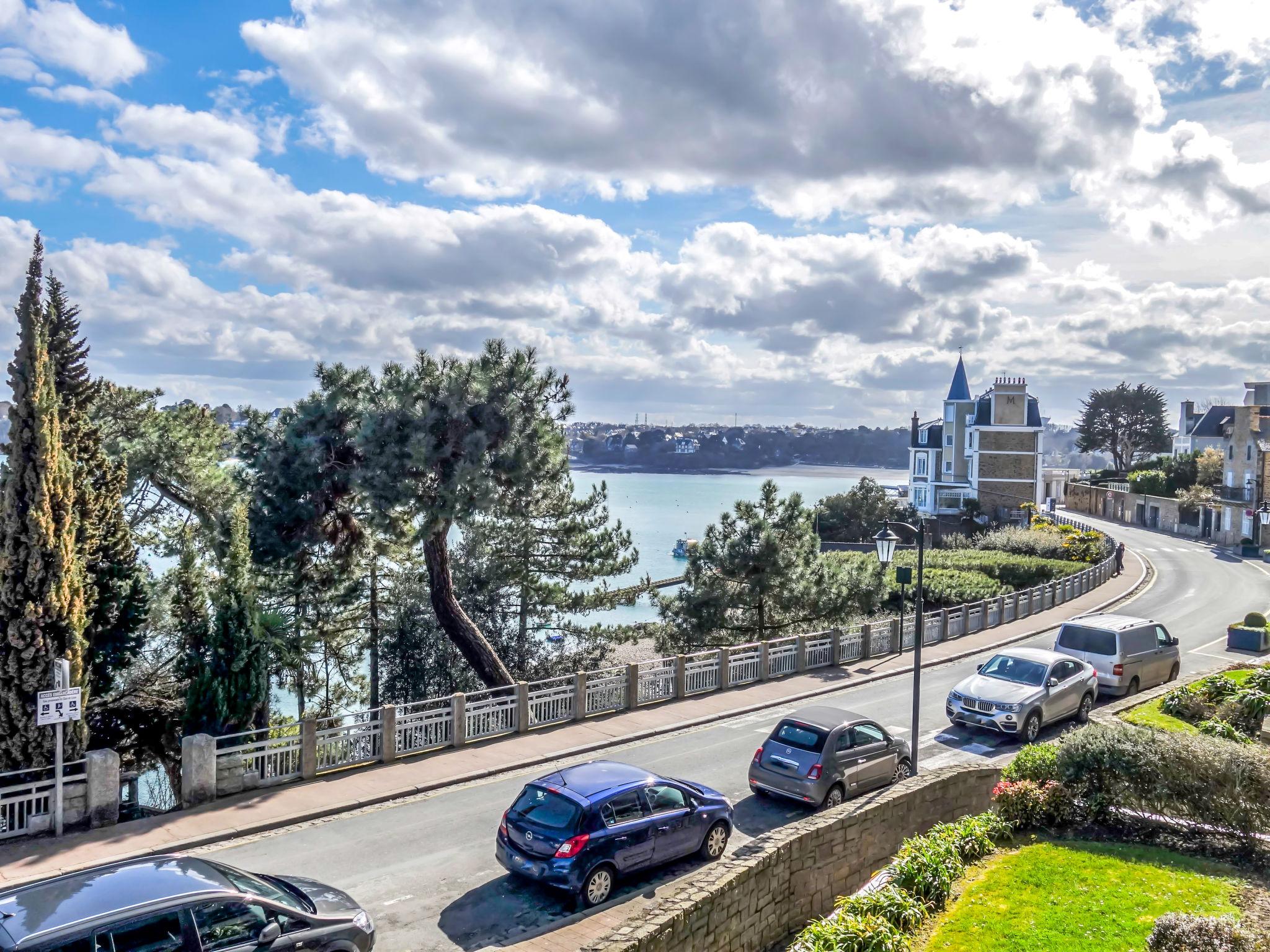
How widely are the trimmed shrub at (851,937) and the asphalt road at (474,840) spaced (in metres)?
3.18

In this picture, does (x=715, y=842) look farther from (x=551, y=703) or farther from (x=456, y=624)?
(x=456, y=624)

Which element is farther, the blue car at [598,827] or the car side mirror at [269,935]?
the blue car at [598,827]

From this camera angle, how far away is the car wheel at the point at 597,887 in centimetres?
1003

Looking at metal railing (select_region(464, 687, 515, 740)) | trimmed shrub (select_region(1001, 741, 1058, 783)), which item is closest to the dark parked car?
metal railing (select_region(464, 687, 515, 740))

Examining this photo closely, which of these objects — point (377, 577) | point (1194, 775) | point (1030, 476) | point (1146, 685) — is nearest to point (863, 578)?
point (1146, 685)

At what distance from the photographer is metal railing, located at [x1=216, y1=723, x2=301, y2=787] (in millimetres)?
13844

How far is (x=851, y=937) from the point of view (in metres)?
8.15

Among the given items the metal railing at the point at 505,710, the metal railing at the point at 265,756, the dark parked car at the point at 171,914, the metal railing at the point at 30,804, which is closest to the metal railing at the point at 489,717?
the metal railing at the point at 505,710

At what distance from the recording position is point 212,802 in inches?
530

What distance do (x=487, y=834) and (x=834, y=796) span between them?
5.22m

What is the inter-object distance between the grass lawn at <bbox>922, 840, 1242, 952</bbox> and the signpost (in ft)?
36.9

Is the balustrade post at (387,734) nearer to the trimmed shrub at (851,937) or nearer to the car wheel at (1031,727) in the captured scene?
the trimmed shrub at (851,937)

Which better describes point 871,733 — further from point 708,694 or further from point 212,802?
point 212,802

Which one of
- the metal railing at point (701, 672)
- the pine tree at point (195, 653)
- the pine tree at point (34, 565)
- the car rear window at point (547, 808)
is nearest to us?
the car rear window at point (547, 808)
